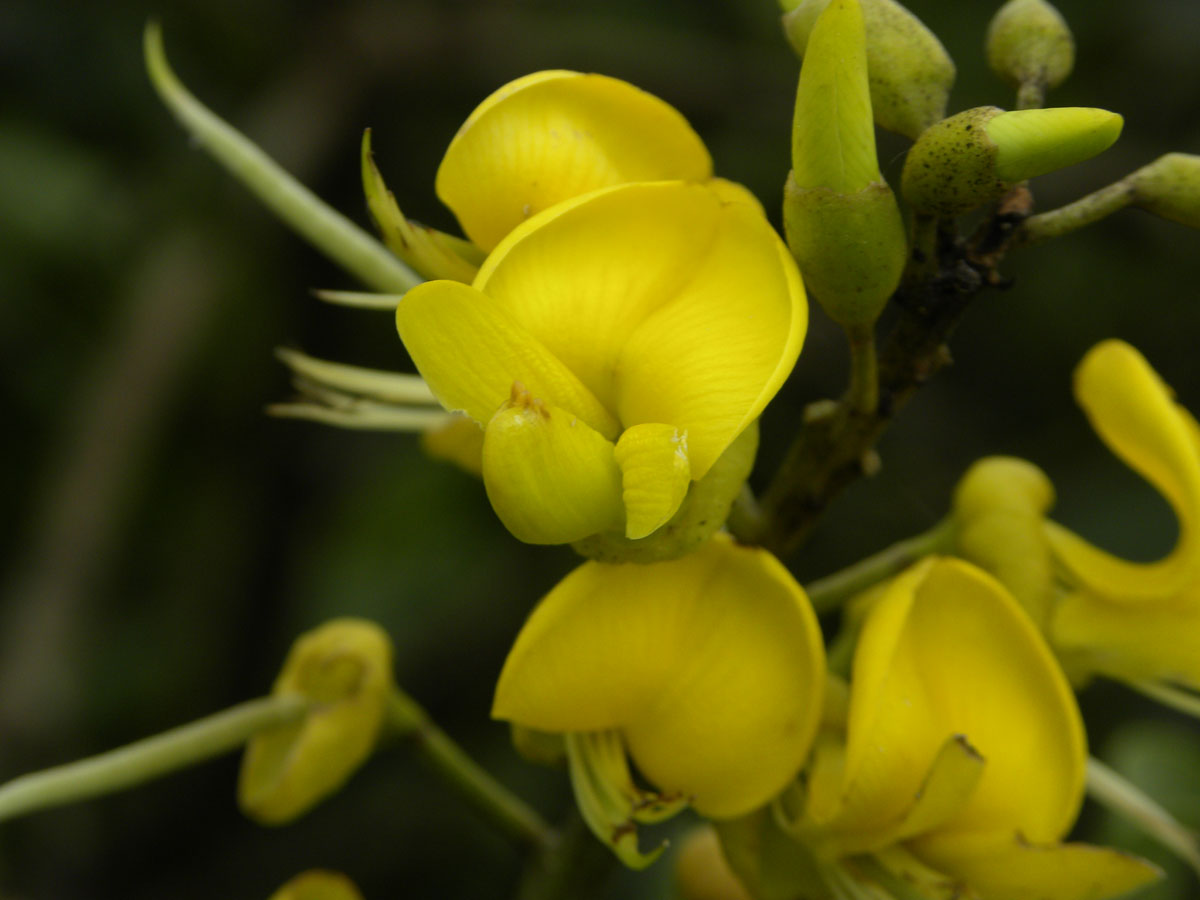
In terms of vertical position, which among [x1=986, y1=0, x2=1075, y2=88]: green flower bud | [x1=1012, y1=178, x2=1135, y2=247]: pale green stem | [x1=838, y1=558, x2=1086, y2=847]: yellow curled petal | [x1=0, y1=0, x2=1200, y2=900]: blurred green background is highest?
[x1=986, y1=0, x2=1075, y2=88]: green flower bud

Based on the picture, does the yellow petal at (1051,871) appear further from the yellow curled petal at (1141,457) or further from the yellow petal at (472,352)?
the yellow petal at (472,352)

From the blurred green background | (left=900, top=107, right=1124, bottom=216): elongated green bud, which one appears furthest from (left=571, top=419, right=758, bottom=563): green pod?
the blurred green background

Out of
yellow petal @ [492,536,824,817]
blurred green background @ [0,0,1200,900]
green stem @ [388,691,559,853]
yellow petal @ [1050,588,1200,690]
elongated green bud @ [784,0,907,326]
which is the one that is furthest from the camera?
blurred green background @ [0,0,1200,900]

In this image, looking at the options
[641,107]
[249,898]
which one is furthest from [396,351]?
[641,107]

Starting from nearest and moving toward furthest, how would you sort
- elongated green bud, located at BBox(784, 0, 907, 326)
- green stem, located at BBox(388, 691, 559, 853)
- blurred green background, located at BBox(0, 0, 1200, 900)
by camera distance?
elongated green bud, located at BBox(784, 0, 907, 326), green stem, located at BBox(388, 691, 559, 853), blurred green background, located at BBox(0, 0, 1200, 900)

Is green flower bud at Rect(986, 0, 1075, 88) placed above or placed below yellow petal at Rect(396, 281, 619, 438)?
above

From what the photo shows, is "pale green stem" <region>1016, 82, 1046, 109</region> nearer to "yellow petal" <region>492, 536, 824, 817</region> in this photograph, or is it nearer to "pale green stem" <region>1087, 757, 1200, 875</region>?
"yellow petal" <region>492, 536, 824, 817</region>

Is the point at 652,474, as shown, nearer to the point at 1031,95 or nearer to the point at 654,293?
the point at 654,293

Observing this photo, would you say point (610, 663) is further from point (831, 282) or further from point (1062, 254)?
point (1062, 254)
